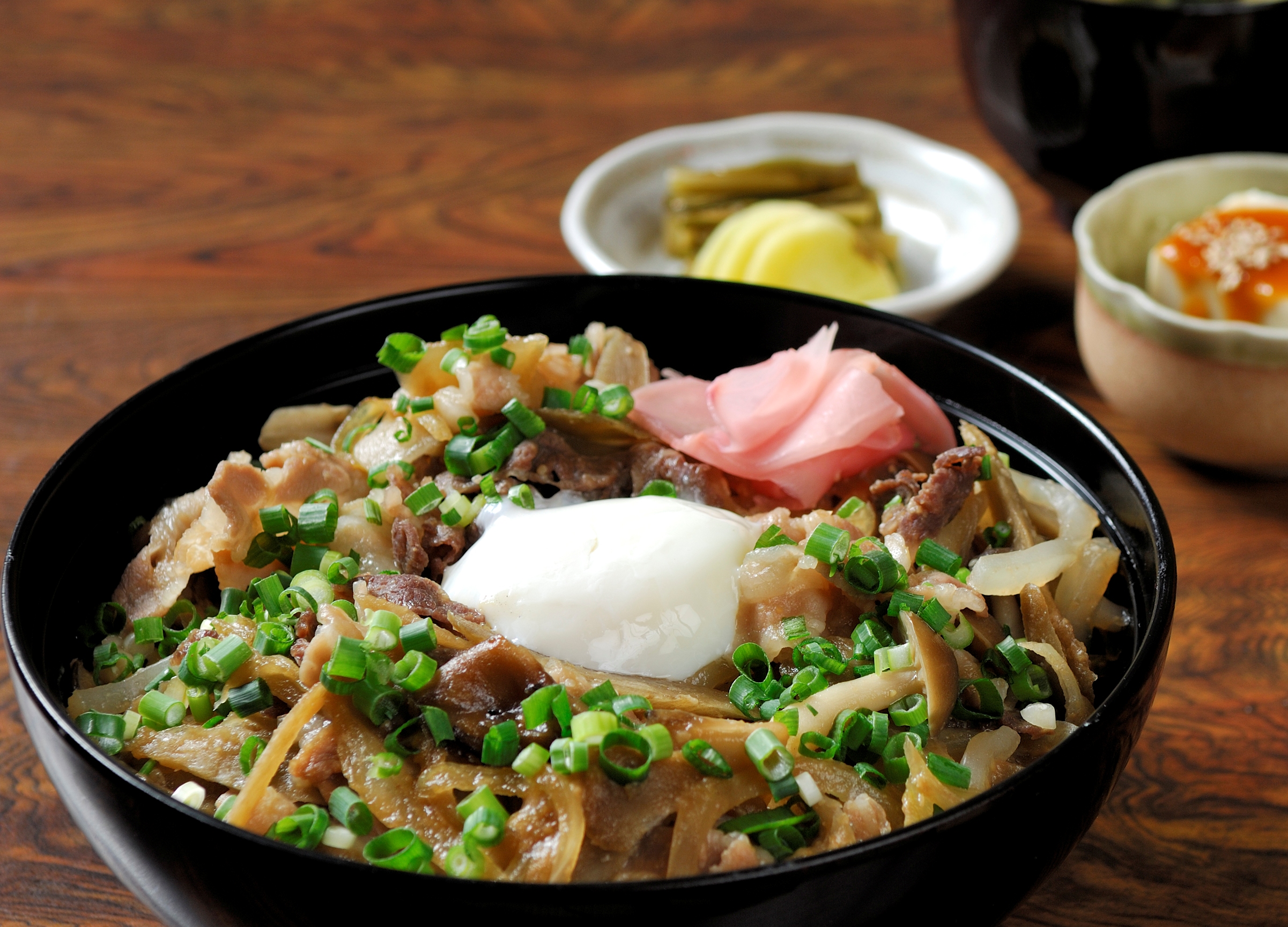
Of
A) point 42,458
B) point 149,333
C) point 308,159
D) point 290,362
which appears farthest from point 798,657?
point 308,159

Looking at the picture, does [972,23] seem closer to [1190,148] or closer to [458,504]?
[1190,148]

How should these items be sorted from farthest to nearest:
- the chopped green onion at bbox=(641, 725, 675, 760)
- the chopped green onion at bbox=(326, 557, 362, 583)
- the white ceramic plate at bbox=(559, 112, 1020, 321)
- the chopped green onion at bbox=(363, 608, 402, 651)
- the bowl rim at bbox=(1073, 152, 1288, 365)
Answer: the white ceramic plate at bbox=(559, 112, 1020, 321) → the bowl rim at bbox=(1073, 152, 1288, 365) → the chopped green onion at bbox=(326, 557, 362, 583) → the chopped green onion at bbox=(363, 608, 402, 651) → the chopped green onion at bbox=(641, 725, 675, 760)

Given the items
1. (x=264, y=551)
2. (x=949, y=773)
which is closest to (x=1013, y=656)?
(x=949, y=773)

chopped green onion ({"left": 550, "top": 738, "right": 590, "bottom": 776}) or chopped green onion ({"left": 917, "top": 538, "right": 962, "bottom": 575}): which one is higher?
chopped green onion ({"left": 550, "top": 738, "right": 590, "bottom": 776})

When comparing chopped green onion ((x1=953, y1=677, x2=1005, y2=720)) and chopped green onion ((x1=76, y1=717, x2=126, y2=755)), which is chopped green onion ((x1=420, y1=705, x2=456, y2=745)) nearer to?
chopped green onion ((x1=76, y1=717, x2=126, y2=755))

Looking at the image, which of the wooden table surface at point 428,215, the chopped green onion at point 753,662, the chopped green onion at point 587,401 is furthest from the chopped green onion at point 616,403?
the wooden table surface at point 428,215

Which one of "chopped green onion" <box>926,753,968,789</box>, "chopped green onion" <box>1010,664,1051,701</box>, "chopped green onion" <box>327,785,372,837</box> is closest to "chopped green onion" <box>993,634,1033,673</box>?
"chopped green onion" <box>1010,664,1051,701</box>

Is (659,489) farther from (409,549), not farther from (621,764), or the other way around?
(621,764)
